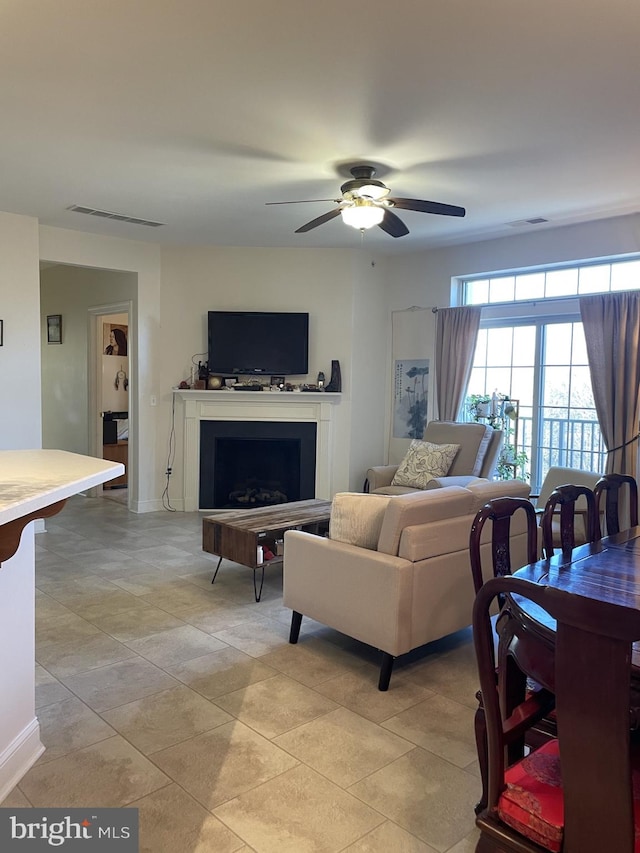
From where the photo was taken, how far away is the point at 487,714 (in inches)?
53.5

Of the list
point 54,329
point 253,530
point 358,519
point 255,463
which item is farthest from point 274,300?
point 358,519

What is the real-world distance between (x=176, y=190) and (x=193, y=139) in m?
1.04

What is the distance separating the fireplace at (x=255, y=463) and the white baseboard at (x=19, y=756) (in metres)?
4.49

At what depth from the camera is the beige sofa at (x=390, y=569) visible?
2.92 metres

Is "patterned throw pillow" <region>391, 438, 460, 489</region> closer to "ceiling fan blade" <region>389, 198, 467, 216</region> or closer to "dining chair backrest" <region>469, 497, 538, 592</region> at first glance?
"ceiling fan blade" <region>389, 198, 467, 216</region>

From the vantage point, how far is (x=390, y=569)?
2891 mm

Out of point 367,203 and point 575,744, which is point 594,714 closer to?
point 575,744

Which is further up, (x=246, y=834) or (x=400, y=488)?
(x=400, y=488)

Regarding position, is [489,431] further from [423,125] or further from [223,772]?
[223,772]

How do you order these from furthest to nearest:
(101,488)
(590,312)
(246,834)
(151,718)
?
(101,488), (590,312), (151,718), (246,834)

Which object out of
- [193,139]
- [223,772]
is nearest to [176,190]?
[193,139]

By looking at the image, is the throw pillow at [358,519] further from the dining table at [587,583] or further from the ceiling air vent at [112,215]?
the ceiling air vent at [112,215]

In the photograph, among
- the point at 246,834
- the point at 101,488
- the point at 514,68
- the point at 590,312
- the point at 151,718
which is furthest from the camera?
the point at 101,488

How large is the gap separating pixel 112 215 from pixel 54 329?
3.14m
